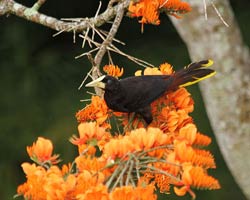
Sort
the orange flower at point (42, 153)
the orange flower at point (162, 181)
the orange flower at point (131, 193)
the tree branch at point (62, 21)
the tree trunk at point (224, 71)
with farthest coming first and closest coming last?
the tree trunk at point (224, 71) → the tree branch at point (62, 21) → the orange flower at point (162, 181) → the orange flower at point (42, 153) → the orange flower at point (131, 193)

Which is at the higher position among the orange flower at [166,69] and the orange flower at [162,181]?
the orange flower at [166,69]

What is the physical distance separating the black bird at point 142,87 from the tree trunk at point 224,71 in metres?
1.79

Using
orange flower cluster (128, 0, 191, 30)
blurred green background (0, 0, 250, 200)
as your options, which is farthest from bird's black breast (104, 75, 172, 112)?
blurred green background (0, 0, 250, 200)

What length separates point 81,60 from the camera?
4539 millimetres

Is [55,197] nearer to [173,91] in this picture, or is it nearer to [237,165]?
[173,91]

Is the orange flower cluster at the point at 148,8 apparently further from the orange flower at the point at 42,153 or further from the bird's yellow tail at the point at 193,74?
the orange flower at the point at 42,153

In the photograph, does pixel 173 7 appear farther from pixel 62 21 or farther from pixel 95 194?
pixel 95 194

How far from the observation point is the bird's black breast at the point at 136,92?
66.9 inches

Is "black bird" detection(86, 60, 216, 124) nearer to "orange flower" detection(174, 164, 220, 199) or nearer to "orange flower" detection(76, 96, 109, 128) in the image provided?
"orange flower" detection(76, 96, 109, 128)

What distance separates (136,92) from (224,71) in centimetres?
199

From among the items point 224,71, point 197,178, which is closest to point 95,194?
point 197,178

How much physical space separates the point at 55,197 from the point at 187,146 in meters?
0.24

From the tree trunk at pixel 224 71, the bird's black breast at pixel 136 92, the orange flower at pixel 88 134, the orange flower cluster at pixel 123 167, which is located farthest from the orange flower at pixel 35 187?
the tree trunk at pixel 224 71

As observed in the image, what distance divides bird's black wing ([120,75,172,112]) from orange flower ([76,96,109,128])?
8 centimetres
